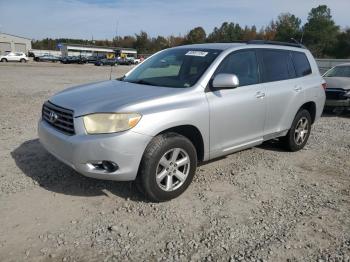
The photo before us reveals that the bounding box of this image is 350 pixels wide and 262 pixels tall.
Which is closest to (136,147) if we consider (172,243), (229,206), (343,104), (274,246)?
(172,243)

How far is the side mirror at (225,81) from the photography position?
Answer: 4.36 metres

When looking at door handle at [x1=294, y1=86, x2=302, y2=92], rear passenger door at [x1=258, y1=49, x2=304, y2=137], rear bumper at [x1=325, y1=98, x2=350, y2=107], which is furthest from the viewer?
rear bumper at [x1=325, y1=98, x2=350, y2=107]

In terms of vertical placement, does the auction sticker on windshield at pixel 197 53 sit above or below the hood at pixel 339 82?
above

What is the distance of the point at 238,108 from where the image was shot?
480 cm

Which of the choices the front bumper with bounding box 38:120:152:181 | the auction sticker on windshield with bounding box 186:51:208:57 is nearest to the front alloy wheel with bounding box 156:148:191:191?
the front bumper with bounding box 38:120:152:181

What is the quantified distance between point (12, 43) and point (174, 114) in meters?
87.2

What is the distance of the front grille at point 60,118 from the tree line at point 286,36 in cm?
5263

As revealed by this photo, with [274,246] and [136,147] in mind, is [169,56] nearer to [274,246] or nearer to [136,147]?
[136,147]

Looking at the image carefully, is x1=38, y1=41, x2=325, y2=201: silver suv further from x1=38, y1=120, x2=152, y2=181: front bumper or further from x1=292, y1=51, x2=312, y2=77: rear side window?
x1=292, y1=51, x2=312, y2=77: rear side window

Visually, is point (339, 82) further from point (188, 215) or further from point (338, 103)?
point (188, 215)

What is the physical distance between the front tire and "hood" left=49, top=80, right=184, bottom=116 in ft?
1.70

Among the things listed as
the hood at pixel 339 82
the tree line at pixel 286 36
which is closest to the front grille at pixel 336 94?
the hood at pixel 339 82

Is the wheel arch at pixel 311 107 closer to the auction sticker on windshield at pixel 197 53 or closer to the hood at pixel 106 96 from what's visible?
the auction sticker on windshield at pixel 197 53

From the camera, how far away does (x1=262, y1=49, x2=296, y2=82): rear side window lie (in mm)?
5438
